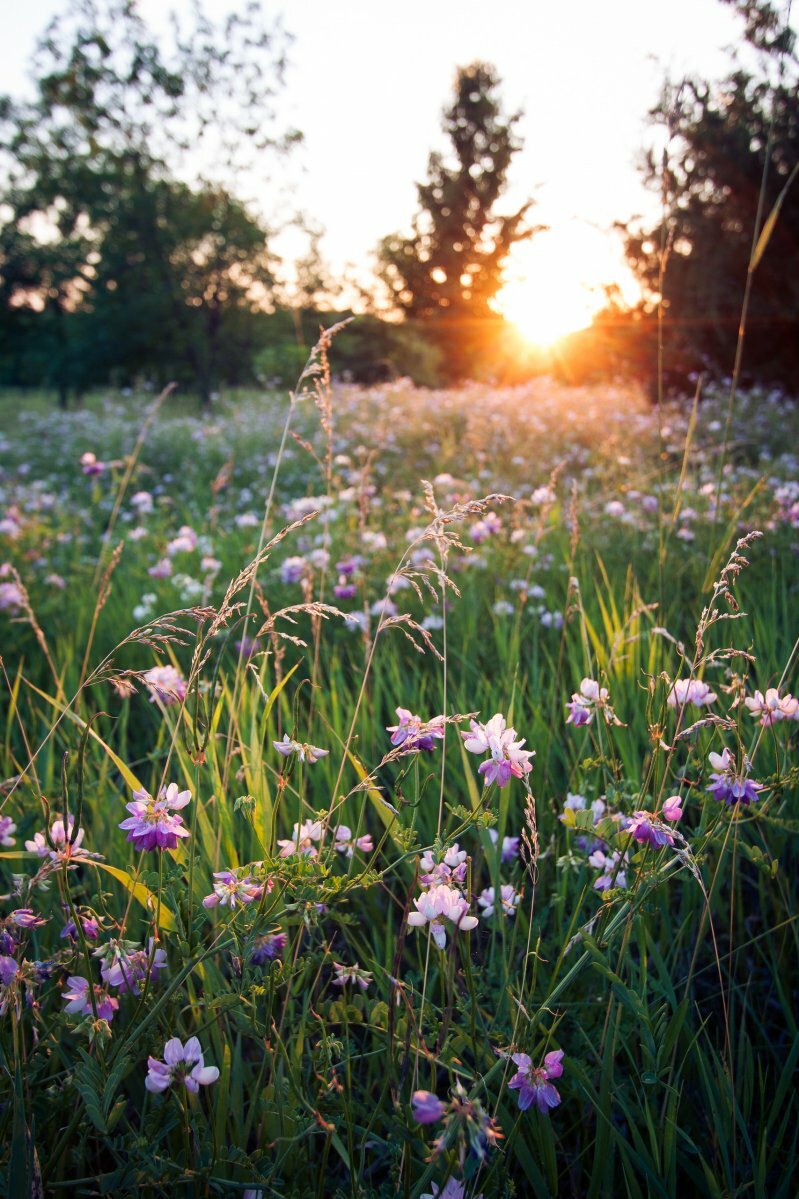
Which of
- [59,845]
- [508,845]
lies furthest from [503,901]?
[59,845]

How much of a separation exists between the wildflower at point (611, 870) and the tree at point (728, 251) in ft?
28.6

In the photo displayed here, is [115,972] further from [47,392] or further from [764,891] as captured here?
[47,392]

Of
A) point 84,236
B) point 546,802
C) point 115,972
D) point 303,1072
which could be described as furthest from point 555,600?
point 84,236

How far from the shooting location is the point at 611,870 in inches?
46.3

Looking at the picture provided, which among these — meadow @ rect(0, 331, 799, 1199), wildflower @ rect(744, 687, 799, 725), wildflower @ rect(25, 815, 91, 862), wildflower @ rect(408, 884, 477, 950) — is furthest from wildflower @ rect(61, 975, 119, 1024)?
wildflower @ rect(744, 687, 799, 725)

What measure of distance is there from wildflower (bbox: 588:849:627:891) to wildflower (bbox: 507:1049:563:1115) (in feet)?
0.89

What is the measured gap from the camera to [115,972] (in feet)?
3.18

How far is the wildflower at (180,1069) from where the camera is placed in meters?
0.86

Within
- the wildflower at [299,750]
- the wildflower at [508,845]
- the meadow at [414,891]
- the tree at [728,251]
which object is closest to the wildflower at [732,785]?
the meadow at [414,891]

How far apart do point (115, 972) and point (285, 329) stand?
2481 centimetres

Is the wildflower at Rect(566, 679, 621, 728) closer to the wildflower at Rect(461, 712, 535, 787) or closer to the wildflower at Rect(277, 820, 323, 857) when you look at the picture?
the wildflower at Rect(461, 712, 535, 787)

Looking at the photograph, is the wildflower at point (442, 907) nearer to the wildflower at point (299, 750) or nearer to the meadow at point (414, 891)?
the meadow at point (414, 891)

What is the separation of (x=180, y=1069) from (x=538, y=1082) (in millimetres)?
432

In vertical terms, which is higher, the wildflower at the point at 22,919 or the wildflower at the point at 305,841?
the wildflower at the point at 305,841
